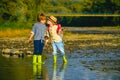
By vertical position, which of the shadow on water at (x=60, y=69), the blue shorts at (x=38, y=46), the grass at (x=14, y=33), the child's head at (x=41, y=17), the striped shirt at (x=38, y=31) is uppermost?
the child's head at (x=41, y=17)

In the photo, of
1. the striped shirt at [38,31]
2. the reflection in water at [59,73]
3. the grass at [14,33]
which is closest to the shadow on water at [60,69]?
the reflection in water at [59,73]

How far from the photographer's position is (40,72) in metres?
17.0

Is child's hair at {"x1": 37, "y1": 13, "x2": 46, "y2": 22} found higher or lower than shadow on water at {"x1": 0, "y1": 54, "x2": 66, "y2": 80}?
higher

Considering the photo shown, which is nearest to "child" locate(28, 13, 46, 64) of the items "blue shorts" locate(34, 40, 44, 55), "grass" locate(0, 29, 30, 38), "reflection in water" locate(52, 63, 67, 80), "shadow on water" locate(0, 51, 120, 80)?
"blue shorts" locate(34, 40, 44, 55)

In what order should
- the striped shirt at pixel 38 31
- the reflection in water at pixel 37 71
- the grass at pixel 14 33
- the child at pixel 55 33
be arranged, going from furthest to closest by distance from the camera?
the grass at pixel 14 33 < the child at pixel 55 33 < the striped shirt at pixel 38 31 < the reflection in water at pixel 37 71

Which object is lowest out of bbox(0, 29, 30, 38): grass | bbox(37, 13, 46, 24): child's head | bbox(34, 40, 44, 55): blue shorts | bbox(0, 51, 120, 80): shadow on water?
bbox(0, 29, 30, 38): grass

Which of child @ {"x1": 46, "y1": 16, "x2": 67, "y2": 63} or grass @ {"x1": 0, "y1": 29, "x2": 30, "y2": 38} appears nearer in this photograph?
child @ {"x1": 46, "y1": 16, "x2": 67, "y2": 63}

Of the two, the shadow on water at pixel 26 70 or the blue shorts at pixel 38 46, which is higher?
the blue shorts at pixel 38 46

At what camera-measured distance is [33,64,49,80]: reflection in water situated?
51.2ft

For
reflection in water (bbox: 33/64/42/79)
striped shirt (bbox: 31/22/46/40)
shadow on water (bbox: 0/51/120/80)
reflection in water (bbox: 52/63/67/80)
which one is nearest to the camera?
reflection in water (bbox: 52/63/67/80)

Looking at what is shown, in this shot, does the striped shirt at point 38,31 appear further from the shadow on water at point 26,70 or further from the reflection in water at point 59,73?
the reflection in water at point 59,73

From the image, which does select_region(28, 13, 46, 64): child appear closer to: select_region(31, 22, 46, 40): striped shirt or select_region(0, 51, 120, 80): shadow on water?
select_region(31, 22, 46, 40): striped shirt

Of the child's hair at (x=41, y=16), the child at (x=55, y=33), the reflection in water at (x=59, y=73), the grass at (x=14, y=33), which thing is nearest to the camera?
the reflection in water at (x=59, y=73)

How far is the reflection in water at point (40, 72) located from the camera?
614 inches
